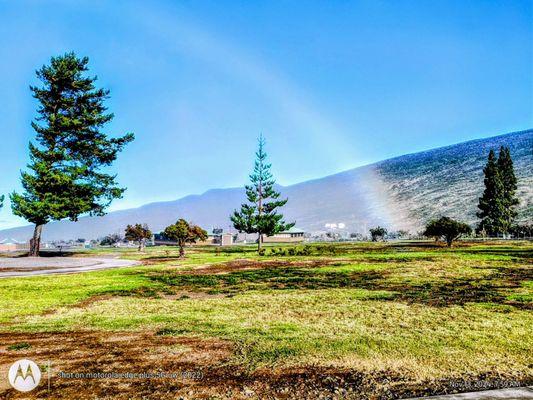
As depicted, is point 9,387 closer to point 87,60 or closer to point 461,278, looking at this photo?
point 461,278

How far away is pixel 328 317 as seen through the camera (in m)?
9.02

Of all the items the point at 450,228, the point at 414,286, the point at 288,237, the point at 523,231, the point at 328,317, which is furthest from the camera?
the point at 288,237

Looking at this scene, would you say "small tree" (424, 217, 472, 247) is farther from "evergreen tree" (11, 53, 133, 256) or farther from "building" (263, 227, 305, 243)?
"building" (263, 227, 305, 243)

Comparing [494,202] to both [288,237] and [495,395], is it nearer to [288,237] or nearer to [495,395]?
[288,237]

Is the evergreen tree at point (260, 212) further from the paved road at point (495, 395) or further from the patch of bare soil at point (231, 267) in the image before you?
the paved road at point (495, 395)

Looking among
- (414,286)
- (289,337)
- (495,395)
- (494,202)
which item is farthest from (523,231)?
(495,395)

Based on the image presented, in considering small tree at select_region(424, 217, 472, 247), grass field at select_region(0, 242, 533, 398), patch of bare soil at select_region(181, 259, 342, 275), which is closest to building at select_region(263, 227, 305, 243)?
small tree at select_region(424, 217, 472, 247)

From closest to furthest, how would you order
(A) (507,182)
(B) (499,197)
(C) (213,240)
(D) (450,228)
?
(D) (450,228) → (B) (499,197) → (A) (507,182) → (C) (213,240)

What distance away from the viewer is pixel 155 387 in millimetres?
4805

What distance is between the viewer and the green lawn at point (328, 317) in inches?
235

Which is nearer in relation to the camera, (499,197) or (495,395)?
(495,395)

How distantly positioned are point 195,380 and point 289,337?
103 inches

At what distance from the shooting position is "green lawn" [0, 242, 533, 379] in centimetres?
596

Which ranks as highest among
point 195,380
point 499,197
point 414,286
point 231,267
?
point 499,197
